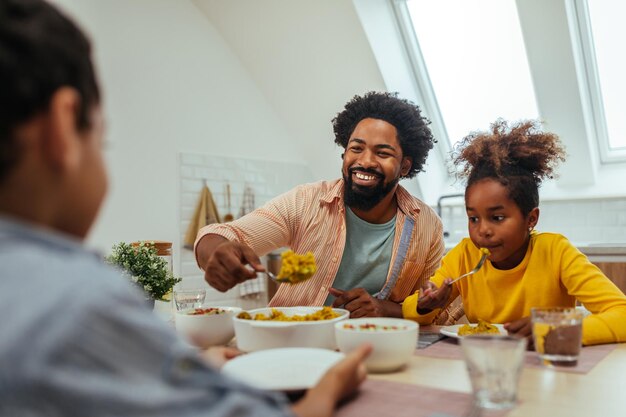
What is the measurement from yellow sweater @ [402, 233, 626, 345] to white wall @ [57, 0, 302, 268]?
85.6 inches

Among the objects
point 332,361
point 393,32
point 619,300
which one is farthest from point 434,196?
point 332,361

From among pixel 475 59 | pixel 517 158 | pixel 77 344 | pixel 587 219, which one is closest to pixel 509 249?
pixel 517 158

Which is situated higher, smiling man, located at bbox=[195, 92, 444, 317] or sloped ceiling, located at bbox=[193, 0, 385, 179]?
sloped ceiling, located at bbox=[193, 0, 385, 179]

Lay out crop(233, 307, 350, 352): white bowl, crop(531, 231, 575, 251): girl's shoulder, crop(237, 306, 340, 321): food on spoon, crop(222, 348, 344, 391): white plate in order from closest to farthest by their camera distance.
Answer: crop(222, 348, 344, 391): white plate
crop(233, 307, 350, 352): white bowl
crop(237, 306, 340, 321): food on spoon
crop(531, 231, 575, 251): girl's shoulder

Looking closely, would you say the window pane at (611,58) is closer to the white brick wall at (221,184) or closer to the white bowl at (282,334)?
the white brick wall at (221,184)

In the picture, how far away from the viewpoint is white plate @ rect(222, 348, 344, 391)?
93cm

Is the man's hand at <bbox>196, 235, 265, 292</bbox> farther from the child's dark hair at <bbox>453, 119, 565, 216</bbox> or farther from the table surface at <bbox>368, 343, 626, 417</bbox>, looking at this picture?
the child's dark hair at <bbox>453, 119, 565, 216</bbox>

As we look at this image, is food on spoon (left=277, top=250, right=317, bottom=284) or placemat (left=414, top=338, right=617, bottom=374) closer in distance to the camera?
placemat (left=414, top=338, right=617, bottom=374)

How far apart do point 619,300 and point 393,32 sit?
3.07 metres

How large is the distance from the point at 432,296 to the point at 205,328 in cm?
64

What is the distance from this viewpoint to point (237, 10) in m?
4.07

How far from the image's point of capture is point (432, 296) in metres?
1.58

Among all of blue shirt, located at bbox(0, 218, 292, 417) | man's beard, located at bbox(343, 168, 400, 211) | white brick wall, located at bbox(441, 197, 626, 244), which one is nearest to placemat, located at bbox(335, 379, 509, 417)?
blue shirt, located at bbox(0, 218, 292, 417)

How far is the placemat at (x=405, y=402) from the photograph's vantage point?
854mm
